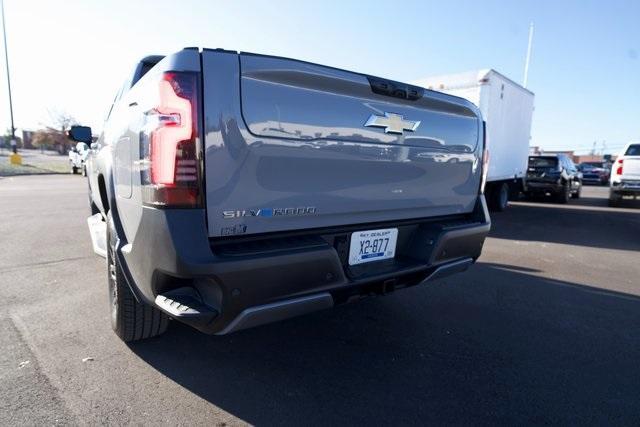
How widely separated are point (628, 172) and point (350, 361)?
13378 mm

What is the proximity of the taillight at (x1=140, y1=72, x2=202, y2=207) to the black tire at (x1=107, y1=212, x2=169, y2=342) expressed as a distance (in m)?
0.93

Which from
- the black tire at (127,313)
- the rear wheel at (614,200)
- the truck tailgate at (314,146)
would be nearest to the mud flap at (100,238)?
the black tire at (127,313)

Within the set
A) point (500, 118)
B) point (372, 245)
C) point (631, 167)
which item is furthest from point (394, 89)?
point (631, 167)

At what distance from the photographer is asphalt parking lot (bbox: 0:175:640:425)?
2.21m

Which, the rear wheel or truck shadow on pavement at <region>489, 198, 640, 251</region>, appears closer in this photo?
truck shadow on pavement at <region>489, 198, 640, 251</region>

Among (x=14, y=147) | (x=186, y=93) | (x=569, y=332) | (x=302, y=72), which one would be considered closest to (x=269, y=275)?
(x=186, y=93)

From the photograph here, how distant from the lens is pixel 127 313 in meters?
2.69

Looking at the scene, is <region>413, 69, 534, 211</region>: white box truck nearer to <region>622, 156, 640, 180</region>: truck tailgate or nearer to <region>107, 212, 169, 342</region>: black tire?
<region>622, 156, 640, 180</region>: truck tailgate

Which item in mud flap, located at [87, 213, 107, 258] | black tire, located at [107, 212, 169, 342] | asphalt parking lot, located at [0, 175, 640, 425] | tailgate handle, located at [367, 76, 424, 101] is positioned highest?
tailgate handle, located at [367, 76, 424, 101]

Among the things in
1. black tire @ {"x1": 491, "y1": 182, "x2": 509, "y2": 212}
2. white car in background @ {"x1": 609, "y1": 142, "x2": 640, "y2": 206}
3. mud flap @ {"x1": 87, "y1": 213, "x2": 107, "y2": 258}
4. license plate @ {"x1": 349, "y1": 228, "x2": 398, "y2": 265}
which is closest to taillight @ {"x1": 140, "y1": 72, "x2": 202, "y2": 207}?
license plate @ {"x1": 349, "y1": 228, "x2": 398, "y2": 265}

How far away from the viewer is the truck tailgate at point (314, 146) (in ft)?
6.20

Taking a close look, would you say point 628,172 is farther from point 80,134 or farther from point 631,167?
point 80,134

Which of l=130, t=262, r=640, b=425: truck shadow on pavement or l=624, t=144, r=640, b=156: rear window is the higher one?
l=624, t=144, r=640, b=156: rear window

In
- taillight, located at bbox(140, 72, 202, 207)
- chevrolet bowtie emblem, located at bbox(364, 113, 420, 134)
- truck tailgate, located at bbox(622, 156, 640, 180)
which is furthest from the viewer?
→ truck tailgate, located at bbox(622, 156, 640, 180)
